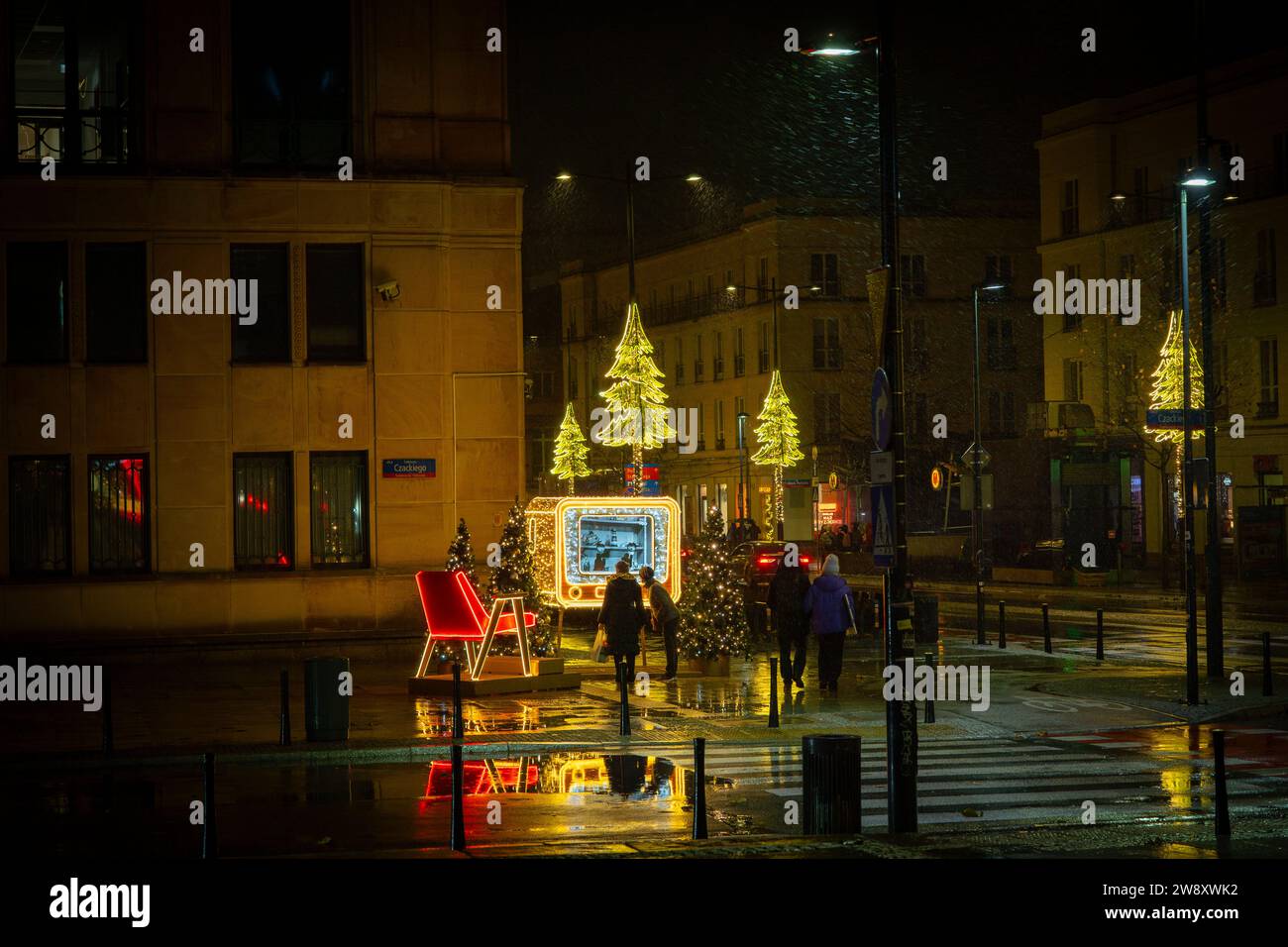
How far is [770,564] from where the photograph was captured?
3791cm

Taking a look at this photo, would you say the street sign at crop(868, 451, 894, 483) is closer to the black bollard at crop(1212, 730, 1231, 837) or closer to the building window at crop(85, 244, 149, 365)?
the black bollard at crop(1212, 730, 1231, 837)

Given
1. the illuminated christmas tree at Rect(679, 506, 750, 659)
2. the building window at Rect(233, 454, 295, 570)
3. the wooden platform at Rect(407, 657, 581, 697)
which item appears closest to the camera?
the wooden platform at Rect(407, 657, 581, 697)

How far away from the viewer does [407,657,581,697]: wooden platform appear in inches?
891

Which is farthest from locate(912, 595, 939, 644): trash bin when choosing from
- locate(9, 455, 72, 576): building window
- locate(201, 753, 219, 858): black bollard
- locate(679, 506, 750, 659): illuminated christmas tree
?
locate(201, 753, 219, 858): black bollard

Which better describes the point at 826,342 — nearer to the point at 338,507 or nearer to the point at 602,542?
the point at 602,542

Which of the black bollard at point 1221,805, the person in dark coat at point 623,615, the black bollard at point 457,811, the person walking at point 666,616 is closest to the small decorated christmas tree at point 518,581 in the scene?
the person walking at point 666,616

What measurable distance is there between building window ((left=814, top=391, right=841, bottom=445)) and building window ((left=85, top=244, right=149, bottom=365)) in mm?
59686

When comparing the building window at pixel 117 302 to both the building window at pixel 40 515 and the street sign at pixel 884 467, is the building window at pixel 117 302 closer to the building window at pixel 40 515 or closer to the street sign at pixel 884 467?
the building window at pixel 40 515

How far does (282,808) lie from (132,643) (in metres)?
14.4

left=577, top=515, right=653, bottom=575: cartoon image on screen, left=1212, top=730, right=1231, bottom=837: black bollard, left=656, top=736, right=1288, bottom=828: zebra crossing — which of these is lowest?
left=656, top=736, right=1288, bottom=828: zebra crossing

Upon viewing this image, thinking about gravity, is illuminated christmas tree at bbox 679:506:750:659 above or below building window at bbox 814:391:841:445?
below

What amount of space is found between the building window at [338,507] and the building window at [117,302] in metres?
3.74
